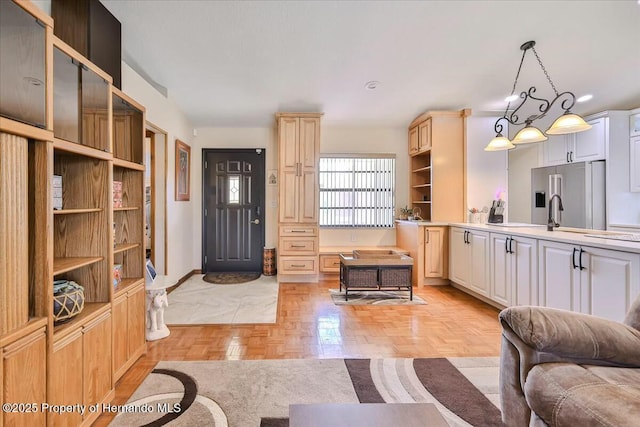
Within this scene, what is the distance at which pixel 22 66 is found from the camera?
1.17 m

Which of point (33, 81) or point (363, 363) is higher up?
point (33, 81)

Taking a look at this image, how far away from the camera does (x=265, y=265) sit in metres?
5.05

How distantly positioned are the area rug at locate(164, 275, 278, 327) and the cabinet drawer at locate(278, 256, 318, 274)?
0.27m

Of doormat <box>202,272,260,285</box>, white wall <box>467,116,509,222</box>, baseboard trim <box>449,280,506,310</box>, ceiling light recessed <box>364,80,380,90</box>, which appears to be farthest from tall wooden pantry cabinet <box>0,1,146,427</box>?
white wall <box>467,116,509,222</box>

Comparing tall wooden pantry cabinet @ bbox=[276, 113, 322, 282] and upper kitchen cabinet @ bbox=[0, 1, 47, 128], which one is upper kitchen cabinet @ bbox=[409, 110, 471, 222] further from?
upper kitchen cabinet @ bbox=[0, 1, 47, 128]

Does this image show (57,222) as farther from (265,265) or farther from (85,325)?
(265,265)

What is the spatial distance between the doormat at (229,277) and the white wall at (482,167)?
3560mm

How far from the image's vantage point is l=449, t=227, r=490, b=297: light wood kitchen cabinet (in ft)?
11.5

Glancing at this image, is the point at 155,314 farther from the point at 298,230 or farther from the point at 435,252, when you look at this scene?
the point at 435,252

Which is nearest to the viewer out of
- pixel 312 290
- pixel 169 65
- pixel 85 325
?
pixel 85 325

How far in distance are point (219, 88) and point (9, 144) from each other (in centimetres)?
308

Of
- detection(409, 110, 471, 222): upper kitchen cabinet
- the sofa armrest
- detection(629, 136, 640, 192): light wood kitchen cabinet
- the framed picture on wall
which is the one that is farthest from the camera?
detection(409, 110, 471, 222): upper kitchen cabinet

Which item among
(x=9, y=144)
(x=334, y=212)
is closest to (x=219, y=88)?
(x=334, y=212)

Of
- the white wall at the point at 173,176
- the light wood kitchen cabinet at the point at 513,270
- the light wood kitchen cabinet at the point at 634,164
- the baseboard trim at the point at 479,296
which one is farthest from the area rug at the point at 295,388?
the light wood kitchen cabinet at the point at 634,164
